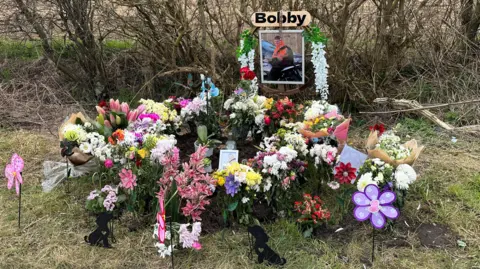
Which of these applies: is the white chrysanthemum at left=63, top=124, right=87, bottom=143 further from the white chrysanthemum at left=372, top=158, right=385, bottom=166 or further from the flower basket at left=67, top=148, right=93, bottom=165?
the white chrysanthemum at left=372, top=158, right=385, bottom=166

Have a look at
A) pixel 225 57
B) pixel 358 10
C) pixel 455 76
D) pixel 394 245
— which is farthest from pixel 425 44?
pixel 394 245

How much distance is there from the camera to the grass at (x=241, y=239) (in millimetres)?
2967

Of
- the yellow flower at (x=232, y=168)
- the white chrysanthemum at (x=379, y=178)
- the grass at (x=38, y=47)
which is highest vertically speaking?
the grass at (x=38, y=47)

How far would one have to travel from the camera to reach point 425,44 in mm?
5590

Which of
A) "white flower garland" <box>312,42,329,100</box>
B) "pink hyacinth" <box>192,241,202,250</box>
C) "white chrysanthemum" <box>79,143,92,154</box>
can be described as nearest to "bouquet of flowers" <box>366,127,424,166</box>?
"white flower garland" <box>312,42,329,100</box>

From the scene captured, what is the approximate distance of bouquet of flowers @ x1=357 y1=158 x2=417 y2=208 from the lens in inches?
122

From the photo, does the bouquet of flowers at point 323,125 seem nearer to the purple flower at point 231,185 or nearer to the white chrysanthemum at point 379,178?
the white chrysanthemum at point 379,178

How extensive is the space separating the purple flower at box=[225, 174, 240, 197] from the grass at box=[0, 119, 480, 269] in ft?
1.09

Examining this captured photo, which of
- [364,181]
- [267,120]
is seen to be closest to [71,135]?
[267,120]

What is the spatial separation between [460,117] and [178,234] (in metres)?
3.51

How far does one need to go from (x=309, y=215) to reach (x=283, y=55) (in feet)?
6.37

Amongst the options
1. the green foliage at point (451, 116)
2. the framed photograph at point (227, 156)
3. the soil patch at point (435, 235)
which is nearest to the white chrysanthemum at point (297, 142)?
the framed photograph at point (227, 156)

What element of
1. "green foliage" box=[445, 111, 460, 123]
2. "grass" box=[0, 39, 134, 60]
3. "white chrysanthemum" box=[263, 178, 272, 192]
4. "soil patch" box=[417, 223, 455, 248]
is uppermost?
"grass" box=[0, 39, 134, 60]

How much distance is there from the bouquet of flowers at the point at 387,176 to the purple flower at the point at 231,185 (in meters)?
0.81
